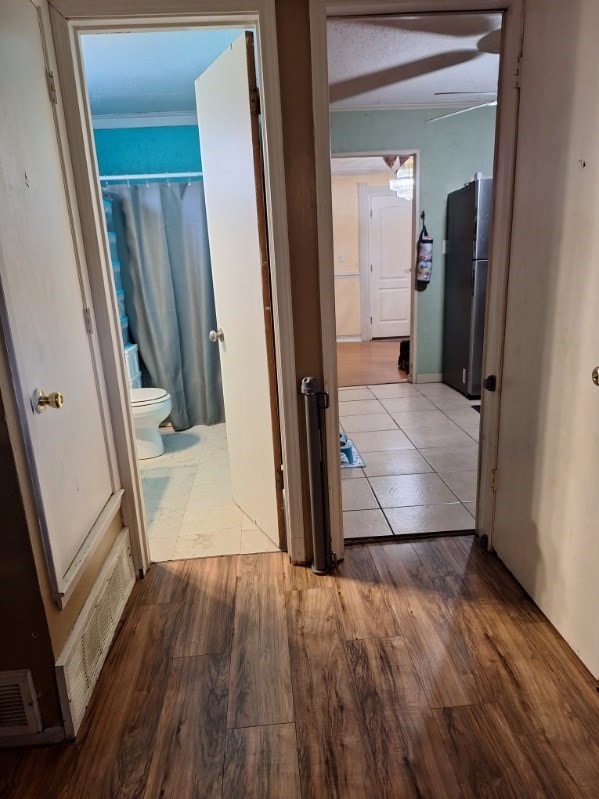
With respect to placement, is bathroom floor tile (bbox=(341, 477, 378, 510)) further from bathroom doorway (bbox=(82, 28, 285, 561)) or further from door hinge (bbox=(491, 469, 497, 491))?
door hinge (bbox=(491, 469, 497, 491))

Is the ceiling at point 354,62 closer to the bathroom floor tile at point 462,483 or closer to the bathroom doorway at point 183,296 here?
the bathroom doorway at point 183,296

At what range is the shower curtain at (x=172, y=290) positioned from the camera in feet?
12.2

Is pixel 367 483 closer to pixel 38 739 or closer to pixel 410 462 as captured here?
pixel 410 462

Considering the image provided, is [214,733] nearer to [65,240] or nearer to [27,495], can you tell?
[27,495]

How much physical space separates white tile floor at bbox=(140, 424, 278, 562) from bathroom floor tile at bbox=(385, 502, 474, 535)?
24.8 inches

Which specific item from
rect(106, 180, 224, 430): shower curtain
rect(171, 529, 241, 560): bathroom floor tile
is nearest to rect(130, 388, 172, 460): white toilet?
rect(106, 180, 224, 430): shower curtain

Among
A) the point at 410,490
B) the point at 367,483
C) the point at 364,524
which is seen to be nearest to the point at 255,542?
the point at 364,524

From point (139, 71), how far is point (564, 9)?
2333 mm

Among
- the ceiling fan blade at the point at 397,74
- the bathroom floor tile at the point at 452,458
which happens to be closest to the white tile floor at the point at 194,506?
the bathroom floor tile at the point at 452,458

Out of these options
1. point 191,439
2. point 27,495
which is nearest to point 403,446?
point 191,439

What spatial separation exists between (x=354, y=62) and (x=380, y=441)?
246cm

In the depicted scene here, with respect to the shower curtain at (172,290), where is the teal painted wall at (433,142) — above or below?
above

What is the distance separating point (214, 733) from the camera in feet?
4.70

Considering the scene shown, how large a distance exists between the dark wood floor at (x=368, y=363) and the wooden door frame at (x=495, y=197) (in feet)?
7.75
